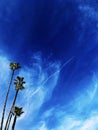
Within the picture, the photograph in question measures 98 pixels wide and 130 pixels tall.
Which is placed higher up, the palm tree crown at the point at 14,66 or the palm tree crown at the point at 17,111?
A: the palm tree crown at the point at 14,66

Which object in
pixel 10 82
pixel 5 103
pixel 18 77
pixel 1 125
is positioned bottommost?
pixel 1 125

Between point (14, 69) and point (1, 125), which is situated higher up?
point (14, 69)

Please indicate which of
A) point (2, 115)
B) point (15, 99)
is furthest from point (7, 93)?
point (2, 115)

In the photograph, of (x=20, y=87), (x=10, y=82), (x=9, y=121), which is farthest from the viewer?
(x=20, y=87)

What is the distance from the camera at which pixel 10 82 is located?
70.3 m

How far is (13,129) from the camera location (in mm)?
62875

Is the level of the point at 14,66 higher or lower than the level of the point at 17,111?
higher

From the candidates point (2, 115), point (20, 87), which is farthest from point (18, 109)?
point (2, 115)

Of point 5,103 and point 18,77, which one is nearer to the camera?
point 5,103

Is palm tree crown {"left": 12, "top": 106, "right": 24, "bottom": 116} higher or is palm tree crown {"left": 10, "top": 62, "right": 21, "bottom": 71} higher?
palm tree crown {"left": 10, "top": 62, "right": 21, "bottom": 71}

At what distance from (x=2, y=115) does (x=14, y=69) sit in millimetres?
16816

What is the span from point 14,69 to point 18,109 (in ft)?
35.7

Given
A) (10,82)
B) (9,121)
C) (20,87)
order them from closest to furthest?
(9,121), (10,82), (20,87)

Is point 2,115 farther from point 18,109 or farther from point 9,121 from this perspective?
point 18,109
